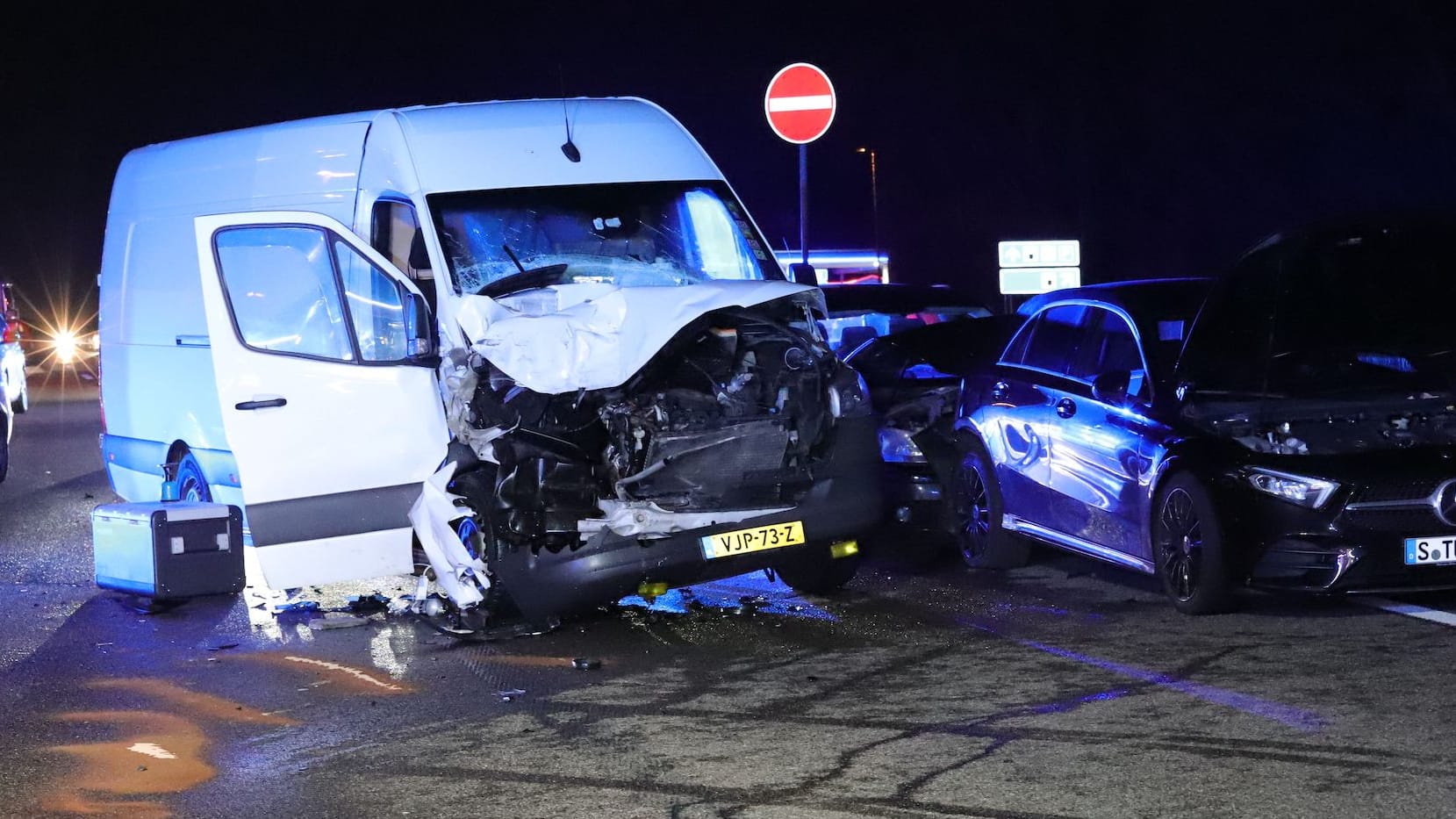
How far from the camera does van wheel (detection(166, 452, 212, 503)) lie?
1105 centimetres

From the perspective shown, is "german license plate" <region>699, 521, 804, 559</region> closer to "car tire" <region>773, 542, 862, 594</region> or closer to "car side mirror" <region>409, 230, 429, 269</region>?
"car tire" <region>773, 542, 862, 594</region>

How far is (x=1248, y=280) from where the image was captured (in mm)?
9141

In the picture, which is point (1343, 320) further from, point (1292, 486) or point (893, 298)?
point (893, 298)

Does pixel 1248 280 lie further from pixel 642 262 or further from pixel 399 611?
pixel 399 611

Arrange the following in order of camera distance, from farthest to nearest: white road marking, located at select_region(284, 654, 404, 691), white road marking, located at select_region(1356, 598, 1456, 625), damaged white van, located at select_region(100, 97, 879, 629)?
damaged white van, located at select_region(100, 97, 879, 629) < white road marking, located at select_region(1356, 598, 1456, 625) < white road marking, located at select_region(284, 654, 404, 691)

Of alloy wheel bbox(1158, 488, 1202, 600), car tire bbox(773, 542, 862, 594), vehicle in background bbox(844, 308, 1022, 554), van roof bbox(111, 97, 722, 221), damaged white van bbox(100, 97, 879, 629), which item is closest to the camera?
alloy wheel bbox(1158, 488, 1202, 600)

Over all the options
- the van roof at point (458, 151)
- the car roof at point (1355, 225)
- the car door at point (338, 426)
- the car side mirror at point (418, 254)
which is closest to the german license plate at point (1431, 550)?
the car roof at point (1355, 225)

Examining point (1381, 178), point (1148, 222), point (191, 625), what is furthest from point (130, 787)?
point (1148, 222)

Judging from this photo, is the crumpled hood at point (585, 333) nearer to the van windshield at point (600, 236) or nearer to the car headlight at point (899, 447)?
the van windshield at point (600, 236)

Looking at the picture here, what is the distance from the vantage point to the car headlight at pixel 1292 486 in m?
8.15

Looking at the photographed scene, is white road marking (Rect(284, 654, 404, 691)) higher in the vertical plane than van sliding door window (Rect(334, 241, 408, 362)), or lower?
lower

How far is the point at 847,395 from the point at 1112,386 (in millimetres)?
1383

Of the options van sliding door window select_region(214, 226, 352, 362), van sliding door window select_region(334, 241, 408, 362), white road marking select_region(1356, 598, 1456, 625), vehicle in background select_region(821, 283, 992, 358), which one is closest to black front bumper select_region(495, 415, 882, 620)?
van sliding door window select_region(334, 241, 408, 362)

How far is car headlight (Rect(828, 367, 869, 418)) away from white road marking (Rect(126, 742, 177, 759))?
3872mm
